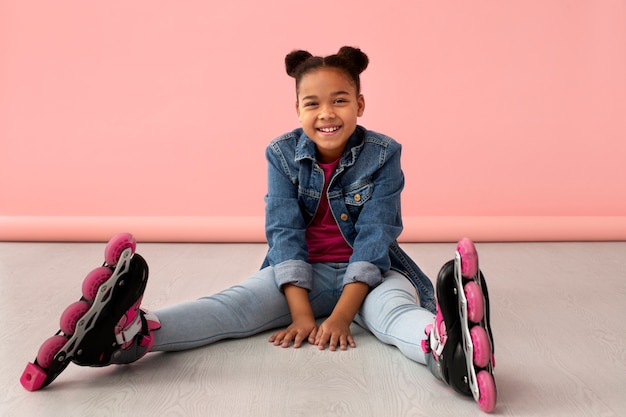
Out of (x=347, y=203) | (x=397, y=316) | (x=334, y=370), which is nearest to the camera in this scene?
(x=334, y=370)

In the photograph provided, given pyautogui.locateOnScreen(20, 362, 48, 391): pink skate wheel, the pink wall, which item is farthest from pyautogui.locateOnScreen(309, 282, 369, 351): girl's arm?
the pink wall

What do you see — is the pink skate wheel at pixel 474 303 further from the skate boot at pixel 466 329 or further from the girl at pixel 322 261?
the girl at pixel 322 261

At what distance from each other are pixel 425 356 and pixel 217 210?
2.13m

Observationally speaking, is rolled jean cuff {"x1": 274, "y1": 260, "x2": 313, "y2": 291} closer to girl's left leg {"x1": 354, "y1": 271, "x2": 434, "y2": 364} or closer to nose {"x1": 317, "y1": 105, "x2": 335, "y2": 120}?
girl's left leg {"x1": 354, "y1": 271, "x2": 434, "y2": 364}

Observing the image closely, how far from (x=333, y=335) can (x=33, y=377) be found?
632 mm

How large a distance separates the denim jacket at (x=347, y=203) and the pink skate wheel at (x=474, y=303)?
531 millimetres

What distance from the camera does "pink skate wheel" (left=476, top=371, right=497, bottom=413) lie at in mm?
1422

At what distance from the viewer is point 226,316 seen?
1876 millimetres

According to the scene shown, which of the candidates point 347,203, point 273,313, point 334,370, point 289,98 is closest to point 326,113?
point 347,203

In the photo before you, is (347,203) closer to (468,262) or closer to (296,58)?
(296,58)

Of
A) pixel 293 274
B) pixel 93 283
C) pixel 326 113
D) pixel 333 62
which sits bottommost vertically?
pixel 293 274

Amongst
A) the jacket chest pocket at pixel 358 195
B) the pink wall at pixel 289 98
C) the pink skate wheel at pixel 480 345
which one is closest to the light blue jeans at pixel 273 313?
the jacket chest pocket at pixel 358 195

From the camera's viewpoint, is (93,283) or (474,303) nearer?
(474,303)

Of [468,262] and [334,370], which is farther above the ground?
[468,262]
